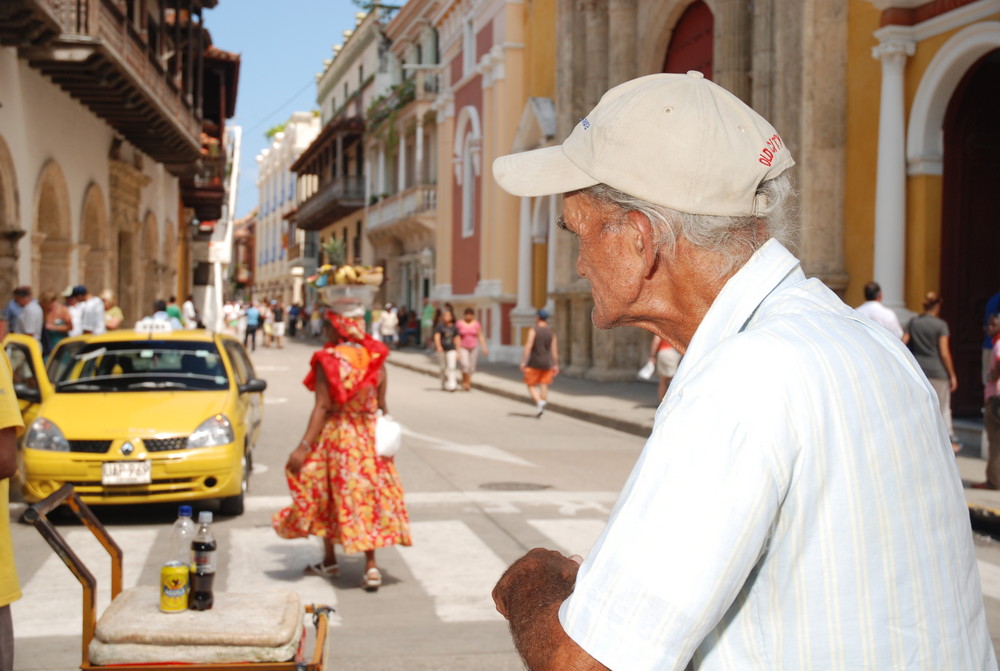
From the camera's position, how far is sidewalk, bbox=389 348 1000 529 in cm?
1002

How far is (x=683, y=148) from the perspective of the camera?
5.39 ft

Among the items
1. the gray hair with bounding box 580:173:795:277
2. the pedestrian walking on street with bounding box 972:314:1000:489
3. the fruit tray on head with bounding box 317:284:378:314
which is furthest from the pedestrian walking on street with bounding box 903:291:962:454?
the gray hair with bounding box 580:173:795:277

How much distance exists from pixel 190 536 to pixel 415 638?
63.9 inches

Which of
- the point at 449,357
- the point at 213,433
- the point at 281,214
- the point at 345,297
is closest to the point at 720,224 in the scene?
the point at 345,297

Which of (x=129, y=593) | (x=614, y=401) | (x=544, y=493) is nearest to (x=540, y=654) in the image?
(x=129, y=593)

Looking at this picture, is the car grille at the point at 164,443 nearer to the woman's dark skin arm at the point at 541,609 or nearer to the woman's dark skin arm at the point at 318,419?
the woman's dark skin arm at the point at 318,419

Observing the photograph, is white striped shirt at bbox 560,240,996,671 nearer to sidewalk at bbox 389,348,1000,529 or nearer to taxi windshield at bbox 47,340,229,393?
sidewalk at bbox 389,348,1000,529

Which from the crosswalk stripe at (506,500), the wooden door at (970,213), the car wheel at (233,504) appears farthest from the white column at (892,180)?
the car wheel at (233,504)

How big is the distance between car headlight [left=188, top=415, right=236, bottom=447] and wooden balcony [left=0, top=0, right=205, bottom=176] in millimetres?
8987

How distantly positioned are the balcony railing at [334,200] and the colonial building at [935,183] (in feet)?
135

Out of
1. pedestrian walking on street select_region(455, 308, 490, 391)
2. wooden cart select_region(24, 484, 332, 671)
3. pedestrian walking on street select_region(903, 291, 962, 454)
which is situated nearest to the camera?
wooden cart select_region(24, 484, 332, 671)

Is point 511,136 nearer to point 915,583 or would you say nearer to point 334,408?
point 334,408

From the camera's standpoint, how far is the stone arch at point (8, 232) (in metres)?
17.3

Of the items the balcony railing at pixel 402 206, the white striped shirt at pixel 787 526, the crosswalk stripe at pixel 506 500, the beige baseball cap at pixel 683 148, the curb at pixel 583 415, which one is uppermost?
the balcony railing at pixel 402 206
